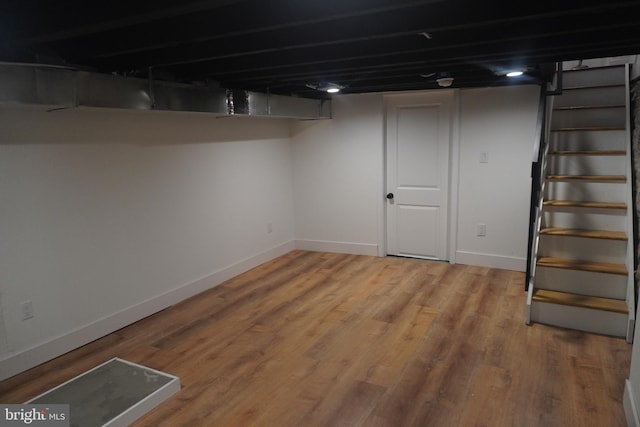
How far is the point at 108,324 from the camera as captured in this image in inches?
134

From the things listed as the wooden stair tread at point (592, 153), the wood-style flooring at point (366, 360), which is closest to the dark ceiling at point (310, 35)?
the wooden stair tread at point (592, 153)

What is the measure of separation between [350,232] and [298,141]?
1322 mm

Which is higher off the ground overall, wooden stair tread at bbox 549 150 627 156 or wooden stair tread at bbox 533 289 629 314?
wooden stair tread at bbox 549 150 627 156

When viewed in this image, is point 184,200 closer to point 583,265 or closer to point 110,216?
point 110,216

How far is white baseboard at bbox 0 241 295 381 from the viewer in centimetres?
286

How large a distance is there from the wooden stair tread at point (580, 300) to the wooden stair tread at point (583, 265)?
21cm

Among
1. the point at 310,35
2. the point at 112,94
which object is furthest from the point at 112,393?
the point at 310,35

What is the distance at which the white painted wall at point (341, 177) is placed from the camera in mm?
5219

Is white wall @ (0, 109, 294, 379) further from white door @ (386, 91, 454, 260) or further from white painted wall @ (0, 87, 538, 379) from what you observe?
white door @ (386, 91, 454, 260)

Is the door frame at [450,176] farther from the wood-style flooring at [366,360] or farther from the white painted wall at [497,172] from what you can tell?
the wood-style flooring at [366,360]

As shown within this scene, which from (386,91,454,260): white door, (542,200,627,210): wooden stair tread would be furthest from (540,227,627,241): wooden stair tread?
(386,91,454,260): white door

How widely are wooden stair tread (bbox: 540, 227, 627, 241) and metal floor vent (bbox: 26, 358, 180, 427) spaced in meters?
3.00

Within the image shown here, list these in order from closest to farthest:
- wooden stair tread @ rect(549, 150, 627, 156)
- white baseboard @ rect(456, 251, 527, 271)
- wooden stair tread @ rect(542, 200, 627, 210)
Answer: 1. wooden stair tread @ rect(542, 200, 627, 210)
2. wooden stair tread @ rect(549, 150, 627, 156)
3. white baseboard @ rect(456, 251, 527, 271)

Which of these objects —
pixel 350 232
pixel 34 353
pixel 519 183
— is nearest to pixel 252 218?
pixel 350 232
